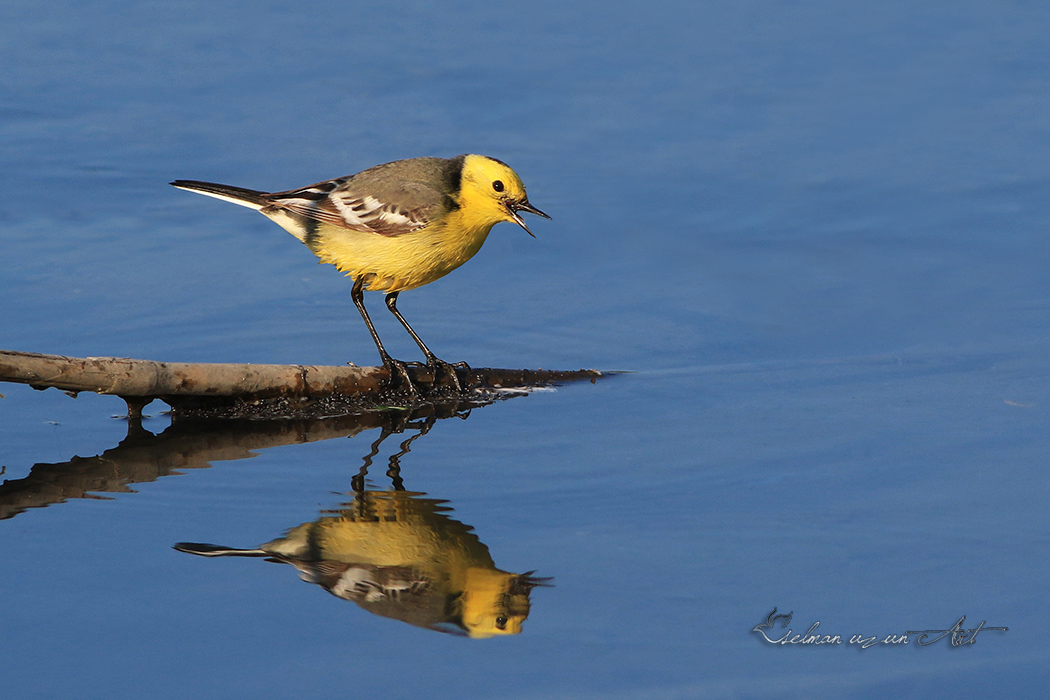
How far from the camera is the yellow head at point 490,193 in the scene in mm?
7340

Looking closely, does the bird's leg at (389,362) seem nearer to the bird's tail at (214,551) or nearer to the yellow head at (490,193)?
the yellow head at (490,193)

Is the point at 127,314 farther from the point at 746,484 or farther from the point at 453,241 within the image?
the point at 746,484

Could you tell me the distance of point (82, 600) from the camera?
16.6 ft

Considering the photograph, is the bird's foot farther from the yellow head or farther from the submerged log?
the yellow head

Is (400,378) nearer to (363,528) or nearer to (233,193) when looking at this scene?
(233,193)

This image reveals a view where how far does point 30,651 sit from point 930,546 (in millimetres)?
3411

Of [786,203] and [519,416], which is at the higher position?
[786,203]

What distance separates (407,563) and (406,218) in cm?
252

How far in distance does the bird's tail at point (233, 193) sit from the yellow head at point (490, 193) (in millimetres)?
1326

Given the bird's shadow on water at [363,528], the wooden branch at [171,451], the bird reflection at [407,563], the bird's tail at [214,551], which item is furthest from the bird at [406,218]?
the bird's tail at [214,551]

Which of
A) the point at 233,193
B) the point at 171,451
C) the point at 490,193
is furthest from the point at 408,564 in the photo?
the point at 233,193

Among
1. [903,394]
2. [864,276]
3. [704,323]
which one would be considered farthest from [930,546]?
[864,276]

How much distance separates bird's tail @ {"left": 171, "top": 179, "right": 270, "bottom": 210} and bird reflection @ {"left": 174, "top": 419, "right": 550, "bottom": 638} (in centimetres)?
258

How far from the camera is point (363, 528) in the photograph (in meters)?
5.75
